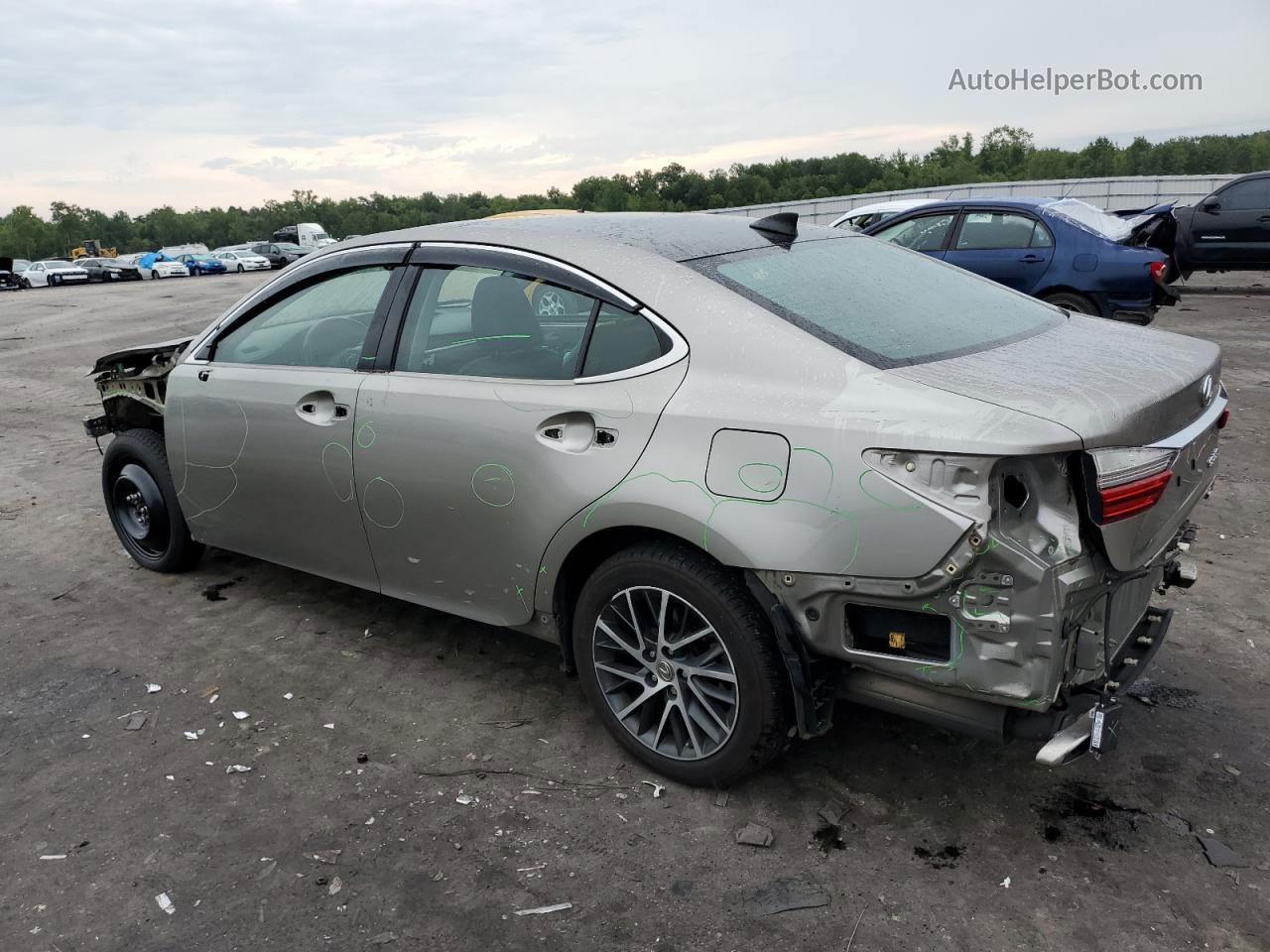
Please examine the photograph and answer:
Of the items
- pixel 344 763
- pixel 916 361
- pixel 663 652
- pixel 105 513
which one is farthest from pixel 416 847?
pixel 105 513

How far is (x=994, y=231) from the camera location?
10.5 meters

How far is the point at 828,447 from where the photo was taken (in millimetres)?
2557

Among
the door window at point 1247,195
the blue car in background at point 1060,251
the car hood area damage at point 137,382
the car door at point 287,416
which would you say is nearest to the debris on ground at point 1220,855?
the car door at point 287,416

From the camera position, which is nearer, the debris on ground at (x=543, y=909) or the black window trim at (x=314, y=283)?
the debris on ground at (x=543, y=909)

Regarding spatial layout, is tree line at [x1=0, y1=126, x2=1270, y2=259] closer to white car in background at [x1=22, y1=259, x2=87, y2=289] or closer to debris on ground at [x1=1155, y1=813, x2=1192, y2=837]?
white car in background at [x1=22, y1=259, x2=87, y2=289]

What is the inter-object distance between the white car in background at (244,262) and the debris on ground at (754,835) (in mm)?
53005

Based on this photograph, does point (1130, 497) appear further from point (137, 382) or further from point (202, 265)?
point (202, 265)

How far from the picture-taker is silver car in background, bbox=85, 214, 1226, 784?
2445 millimetres

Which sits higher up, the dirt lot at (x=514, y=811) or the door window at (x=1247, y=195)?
the door window at (x=1247, y=195)

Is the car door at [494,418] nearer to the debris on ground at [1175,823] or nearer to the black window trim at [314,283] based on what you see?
the black window trim at [314,283]

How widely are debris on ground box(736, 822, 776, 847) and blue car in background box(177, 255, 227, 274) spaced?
172ft

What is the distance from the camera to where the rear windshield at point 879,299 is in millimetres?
2904

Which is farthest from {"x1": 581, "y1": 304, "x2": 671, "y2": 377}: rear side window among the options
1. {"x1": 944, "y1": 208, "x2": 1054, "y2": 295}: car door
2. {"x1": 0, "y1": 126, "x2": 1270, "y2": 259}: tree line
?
{"x1": 0, "y1": 126, "x2": 1270, "y2": 259}: tree line

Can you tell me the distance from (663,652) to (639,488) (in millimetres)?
519
